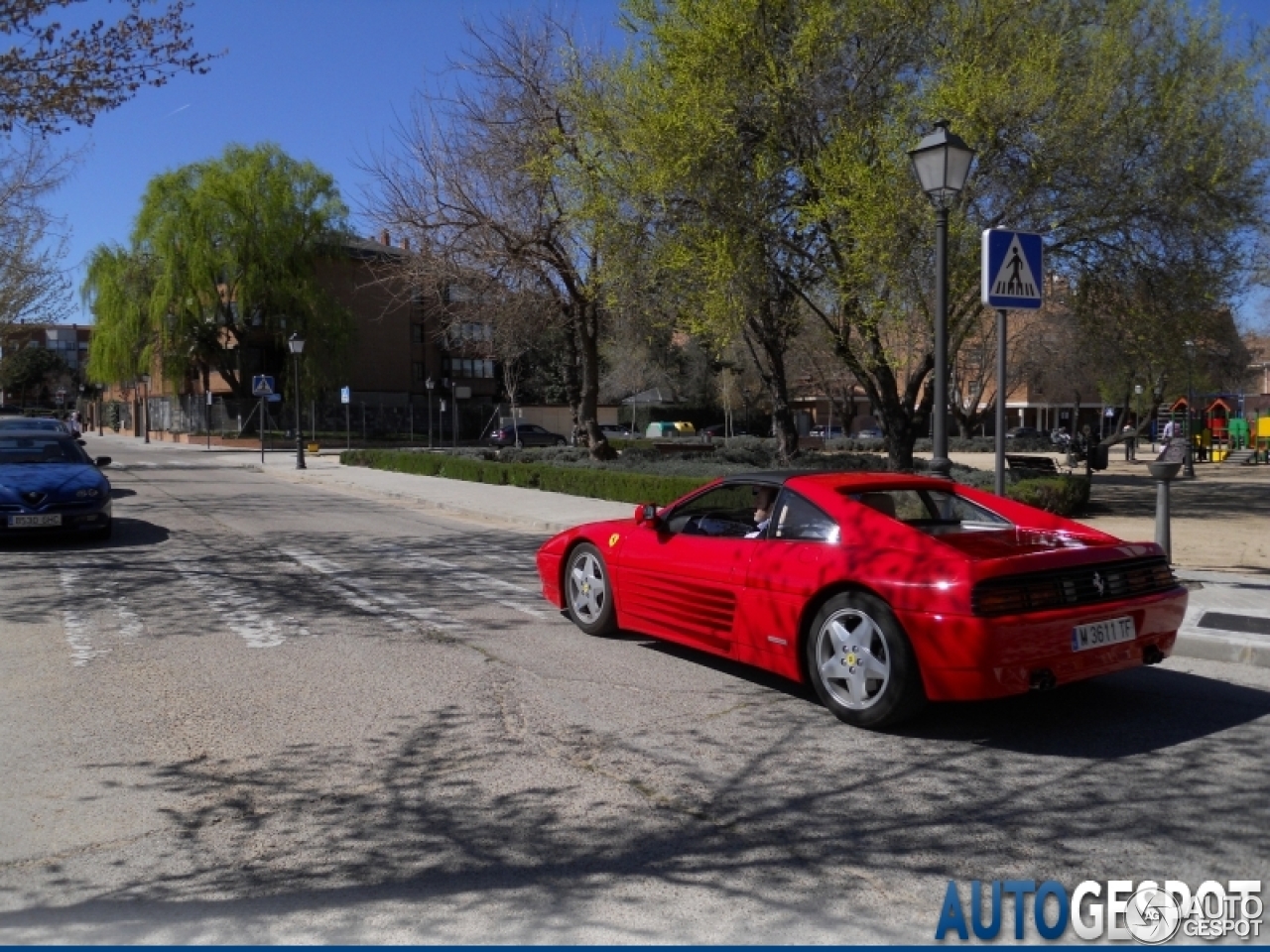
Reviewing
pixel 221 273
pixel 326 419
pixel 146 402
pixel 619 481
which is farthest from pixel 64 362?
pixel 619 481

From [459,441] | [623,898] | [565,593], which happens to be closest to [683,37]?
[565,593]

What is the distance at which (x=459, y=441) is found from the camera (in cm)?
6366

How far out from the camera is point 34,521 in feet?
Answer: 42.0

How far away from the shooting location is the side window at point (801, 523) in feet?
20.2

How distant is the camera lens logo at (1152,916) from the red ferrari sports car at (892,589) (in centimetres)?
148

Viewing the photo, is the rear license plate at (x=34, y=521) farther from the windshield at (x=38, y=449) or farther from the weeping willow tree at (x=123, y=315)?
the weeping willow tree at (x=123, y=315)

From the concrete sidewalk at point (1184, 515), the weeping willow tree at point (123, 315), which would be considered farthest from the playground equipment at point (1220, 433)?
the weeping willow tree at point (123, 315)

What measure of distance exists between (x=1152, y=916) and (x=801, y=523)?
2.97 m

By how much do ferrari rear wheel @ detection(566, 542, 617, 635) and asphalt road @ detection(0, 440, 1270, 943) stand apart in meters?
0.20

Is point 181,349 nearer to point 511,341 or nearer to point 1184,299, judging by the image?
point 511,341

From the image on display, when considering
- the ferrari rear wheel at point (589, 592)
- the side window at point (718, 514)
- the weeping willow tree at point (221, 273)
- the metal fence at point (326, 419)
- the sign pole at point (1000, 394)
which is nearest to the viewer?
the side window at point (718, 514)

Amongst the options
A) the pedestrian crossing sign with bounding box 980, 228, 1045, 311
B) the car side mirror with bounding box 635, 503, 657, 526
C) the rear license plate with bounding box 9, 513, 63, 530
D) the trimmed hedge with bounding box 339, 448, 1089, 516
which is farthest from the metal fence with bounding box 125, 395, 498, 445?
the car side mirror with bounding box 635, 503, 657, 526

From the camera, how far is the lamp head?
9703 millimetres

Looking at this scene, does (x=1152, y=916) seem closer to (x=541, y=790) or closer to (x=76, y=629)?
(x=541, y=790)
